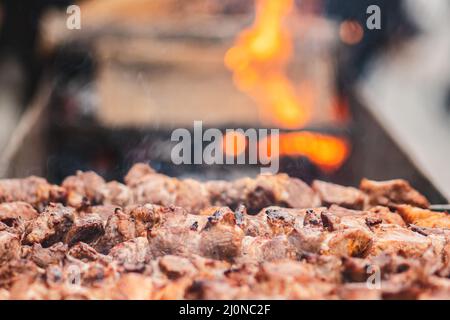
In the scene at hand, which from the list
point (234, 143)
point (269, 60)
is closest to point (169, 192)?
point (234, 143)

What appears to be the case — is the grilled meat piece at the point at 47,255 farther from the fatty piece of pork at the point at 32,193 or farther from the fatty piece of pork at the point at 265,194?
the fatty piece of pork at the point at 265,194

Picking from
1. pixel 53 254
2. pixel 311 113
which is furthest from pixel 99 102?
pixel 53 254

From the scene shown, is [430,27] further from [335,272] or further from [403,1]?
[335,272]

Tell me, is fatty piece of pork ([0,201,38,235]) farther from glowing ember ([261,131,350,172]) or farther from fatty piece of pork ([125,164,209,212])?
glowing ember ([261,131,350,172])

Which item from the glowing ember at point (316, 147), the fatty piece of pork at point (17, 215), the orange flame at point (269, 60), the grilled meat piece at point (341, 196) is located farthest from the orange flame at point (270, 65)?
the fatty piece of pork at point (17, 215)

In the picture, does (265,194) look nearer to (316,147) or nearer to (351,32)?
(316,147)

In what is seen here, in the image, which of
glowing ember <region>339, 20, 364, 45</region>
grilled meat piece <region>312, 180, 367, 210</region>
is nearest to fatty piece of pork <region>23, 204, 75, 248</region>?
grilled meat piece <region>312, 180, 367, 210</region>
